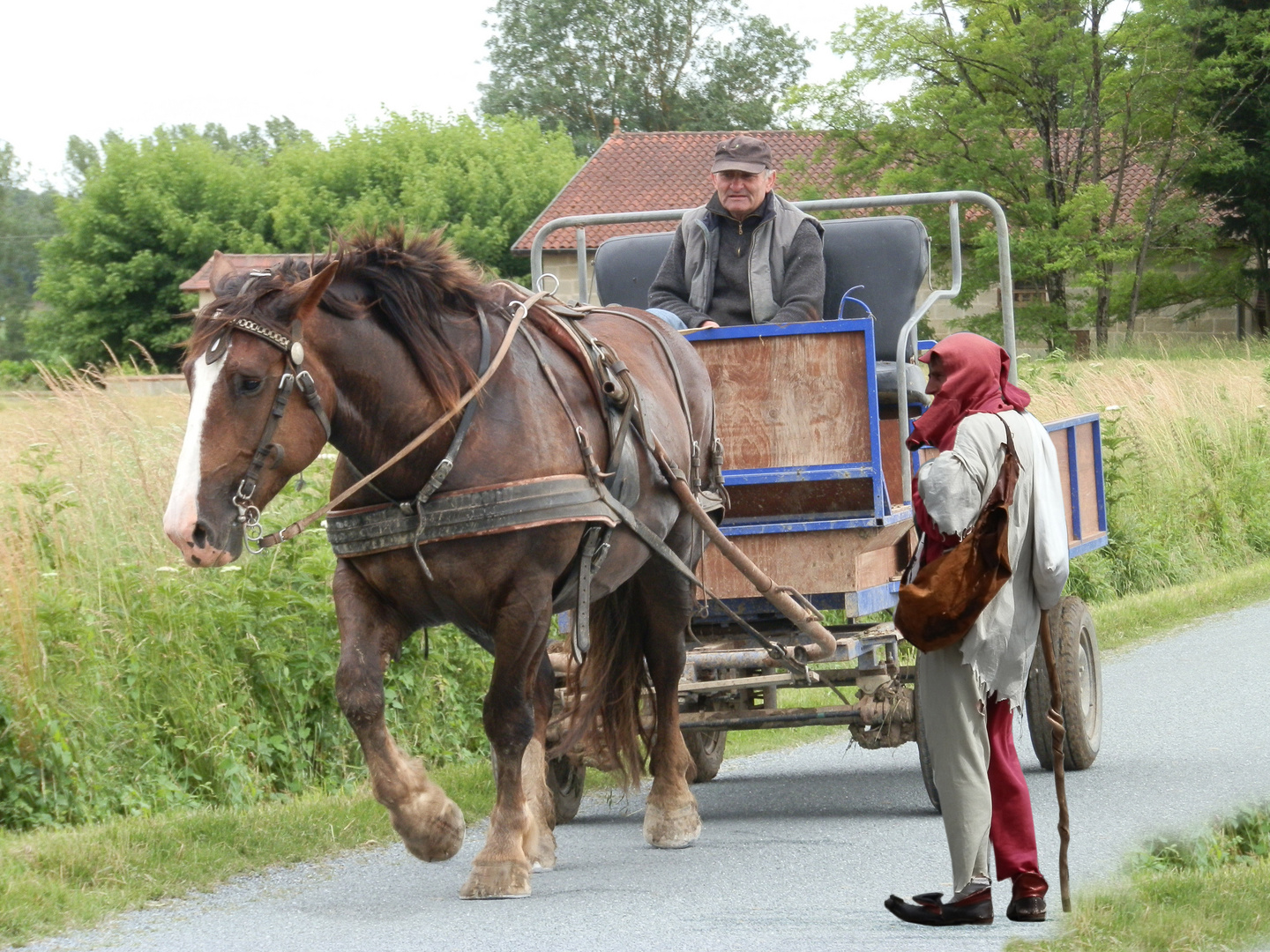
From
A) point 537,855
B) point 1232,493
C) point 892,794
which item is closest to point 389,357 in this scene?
point 537,855

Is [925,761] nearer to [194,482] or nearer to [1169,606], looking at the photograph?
[194,482]

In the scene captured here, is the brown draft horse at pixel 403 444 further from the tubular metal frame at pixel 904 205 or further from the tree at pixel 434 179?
the tree at pixel 434 179

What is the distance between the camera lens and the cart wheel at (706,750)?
7430 millimetres

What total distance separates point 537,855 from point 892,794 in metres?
2.04

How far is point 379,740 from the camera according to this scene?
4.73 meters

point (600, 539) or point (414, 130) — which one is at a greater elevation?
point (414, 130)

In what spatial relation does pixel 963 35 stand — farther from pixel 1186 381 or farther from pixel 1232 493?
pixel 1232 493

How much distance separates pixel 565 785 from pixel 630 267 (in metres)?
2.79

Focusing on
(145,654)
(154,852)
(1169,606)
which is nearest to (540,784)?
(154,852)

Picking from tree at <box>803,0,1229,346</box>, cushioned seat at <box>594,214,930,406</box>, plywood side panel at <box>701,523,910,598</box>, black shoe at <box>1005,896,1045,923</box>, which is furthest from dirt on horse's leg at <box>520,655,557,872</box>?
tree at <box>803,0,1229,346</box>

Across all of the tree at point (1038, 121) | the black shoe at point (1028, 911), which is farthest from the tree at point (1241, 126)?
the black shoe at point (1028, 911)

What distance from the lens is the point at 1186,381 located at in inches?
701

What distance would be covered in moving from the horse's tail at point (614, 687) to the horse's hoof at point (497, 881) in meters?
1.17

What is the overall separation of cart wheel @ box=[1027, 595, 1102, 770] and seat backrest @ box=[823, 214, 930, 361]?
1499 millimetres
